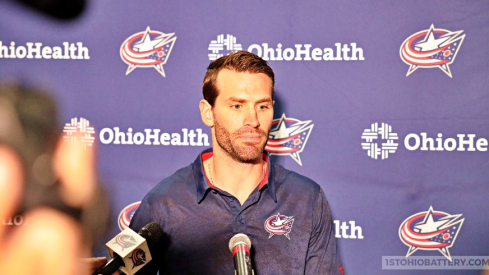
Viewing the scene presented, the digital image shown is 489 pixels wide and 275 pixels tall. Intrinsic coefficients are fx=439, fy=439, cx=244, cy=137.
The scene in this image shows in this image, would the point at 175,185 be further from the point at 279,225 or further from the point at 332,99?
the point at 332,99

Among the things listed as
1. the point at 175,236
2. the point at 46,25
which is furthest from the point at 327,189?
the point at 46,25

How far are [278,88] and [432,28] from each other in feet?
3.10

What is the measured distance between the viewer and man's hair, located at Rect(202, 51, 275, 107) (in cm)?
198

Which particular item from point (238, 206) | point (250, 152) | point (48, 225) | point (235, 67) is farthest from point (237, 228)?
point (48, 225)

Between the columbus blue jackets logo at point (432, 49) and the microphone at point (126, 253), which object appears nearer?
the microphone at point (126, 253)

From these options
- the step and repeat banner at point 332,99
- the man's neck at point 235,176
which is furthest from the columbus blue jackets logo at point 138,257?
the step and repeat banner at point 332,99

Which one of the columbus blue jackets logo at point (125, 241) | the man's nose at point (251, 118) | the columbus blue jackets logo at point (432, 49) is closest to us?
the columbus blue jackets logo at point (125, 241)

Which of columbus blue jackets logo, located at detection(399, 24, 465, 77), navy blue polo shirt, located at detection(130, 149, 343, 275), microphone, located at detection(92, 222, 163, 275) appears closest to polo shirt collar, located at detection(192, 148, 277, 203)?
navy blue polo shirt, located at detection(130, 149, 343, 275)

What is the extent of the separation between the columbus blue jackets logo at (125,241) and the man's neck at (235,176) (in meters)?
0.67

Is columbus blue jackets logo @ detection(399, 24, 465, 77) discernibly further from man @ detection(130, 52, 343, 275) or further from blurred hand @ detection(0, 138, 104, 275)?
blurred hand @ detection(0, 138, 104, 275)

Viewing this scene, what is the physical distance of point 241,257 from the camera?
1.28 m

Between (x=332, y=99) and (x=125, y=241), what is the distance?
1.61m

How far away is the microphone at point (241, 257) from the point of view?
1249mm

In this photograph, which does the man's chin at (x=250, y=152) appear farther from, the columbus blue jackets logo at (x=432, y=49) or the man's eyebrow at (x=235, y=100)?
the columbus blue jackets logo at (x=432, y=49)
